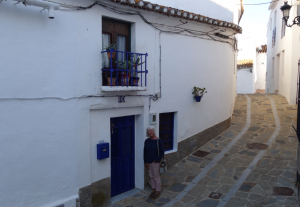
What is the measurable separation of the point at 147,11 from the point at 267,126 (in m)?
7.25

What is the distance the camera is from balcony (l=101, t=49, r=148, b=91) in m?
5.84

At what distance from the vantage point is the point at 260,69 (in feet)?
83.6

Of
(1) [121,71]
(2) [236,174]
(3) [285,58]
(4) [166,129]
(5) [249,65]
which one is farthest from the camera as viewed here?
(5) [249,65]

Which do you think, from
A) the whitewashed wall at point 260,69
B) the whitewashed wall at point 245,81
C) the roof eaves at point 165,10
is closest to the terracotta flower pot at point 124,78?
the roof eaves at point 165,10

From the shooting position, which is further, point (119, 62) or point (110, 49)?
point (119, 62)

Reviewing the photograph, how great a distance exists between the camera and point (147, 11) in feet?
22.1

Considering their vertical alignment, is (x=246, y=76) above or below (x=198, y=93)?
above

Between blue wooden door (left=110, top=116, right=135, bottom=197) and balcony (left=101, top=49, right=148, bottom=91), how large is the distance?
1.01 m

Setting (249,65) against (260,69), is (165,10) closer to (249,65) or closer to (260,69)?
(249,65)

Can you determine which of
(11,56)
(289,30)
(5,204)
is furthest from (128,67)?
(289,30)

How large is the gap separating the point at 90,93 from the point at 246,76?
20377mm

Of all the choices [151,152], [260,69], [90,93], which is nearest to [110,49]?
[90,93]

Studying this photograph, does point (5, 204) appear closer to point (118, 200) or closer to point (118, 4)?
point (118, 200)

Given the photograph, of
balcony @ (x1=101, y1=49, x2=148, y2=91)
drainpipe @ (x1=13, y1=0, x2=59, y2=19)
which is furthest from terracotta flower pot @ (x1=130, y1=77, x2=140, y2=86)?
drainpipe @ (x1=13, y1=0, x2=59, y2=19)
